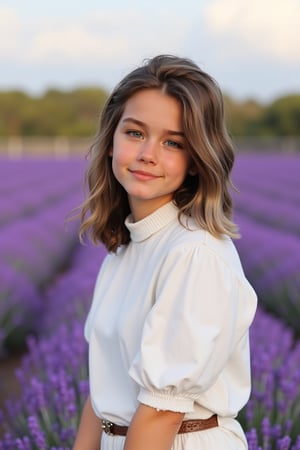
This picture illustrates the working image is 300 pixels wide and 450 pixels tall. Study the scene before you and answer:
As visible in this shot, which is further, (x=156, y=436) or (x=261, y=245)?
(x=261, y=245)

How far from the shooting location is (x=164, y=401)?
1421mm

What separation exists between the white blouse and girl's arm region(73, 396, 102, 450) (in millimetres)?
210

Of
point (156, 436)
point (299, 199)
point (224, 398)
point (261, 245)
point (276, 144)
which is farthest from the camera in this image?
point (276, 144)

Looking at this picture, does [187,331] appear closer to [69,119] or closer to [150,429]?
[150,429]

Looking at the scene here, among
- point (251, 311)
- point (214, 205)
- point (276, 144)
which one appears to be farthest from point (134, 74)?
point (276, 144)

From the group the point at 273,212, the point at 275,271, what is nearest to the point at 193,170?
the point at 275,271

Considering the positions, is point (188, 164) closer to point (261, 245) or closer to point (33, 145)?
point (261, 245)

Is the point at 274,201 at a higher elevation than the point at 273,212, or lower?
lower

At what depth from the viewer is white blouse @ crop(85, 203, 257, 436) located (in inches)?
55.2

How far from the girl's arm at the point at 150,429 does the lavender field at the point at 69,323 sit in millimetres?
538

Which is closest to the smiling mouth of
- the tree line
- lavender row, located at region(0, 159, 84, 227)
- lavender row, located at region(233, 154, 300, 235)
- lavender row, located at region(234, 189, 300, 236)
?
lavender row, located at region(233, 154, 300, 235)

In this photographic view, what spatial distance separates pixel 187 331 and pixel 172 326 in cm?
4

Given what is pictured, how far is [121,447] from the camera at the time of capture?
1.60 metres

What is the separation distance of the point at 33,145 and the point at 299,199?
1723 inches
